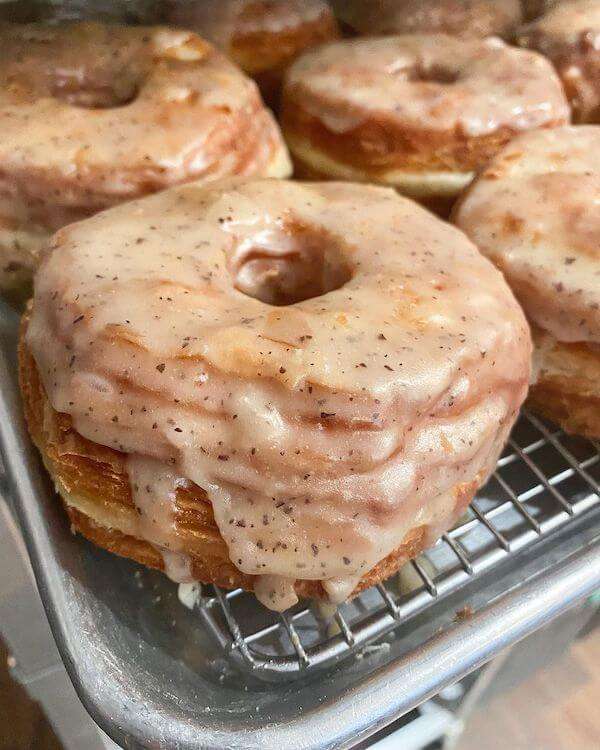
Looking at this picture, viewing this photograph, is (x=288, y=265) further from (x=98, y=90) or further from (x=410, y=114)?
(x=98, y=90)

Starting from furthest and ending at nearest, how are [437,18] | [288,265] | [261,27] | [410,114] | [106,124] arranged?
[437,18] < [261,27] < [410,114] < [106,124] < [288,265]

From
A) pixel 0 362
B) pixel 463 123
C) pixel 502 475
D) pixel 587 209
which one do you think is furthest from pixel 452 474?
pixel 463 123

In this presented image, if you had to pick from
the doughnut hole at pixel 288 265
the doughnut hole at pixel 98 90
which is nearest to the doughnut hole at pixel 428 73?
the doughnut hole at pixel 98 90

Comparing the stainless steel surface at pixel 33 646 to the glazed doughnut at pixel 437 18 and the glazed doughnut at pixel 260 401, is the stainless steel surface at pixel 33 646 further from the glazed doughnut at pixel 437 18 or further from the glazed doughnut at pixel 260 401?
the glazed doughnut at pixel 437 18

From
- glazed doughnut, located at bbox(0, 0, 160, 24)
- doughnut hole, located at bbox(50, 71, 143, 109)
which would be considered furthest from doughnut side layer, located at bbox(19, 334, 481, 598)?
glazed doughnut, located at bbox(0, 0, 160, 24)

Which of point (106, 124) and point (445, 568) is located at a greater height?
point (106, 124)

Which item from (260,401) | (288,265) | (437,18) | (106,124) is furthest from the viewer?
(437,18)

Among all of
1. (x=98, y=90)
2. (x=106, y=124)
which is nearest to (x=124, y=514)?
(x=106, y=124)
